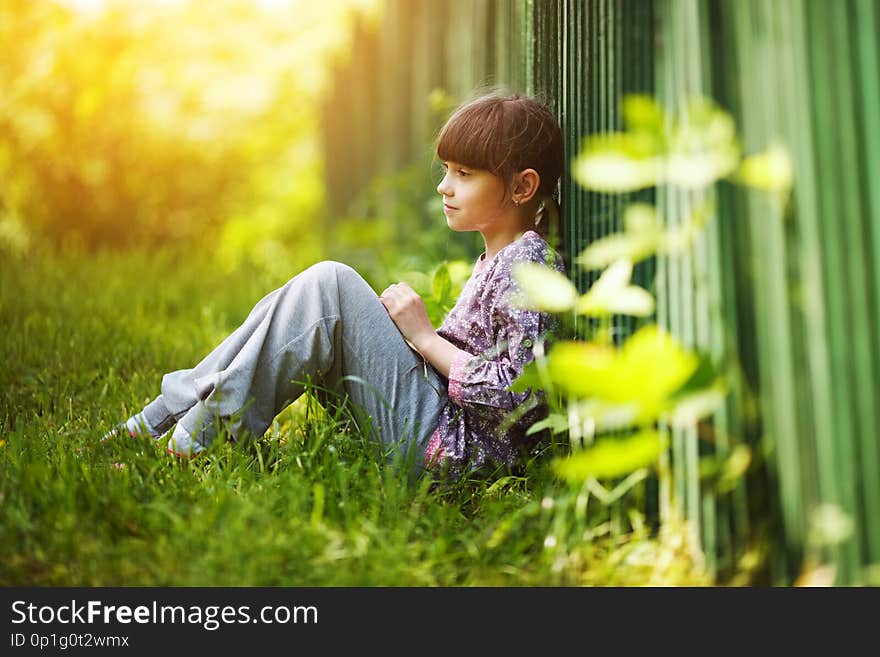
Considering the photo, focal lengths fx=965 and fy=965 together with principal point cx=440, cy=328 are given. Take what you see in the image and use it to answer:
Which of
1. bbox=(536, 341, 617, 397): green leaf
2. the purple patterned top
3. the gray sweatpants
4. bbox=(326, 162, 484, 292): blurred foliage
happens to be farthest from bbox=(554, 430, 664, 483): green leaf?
bbox=(326, 162, 484, 292): blurred foliage

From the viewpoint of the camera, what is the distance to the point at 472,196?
255cm

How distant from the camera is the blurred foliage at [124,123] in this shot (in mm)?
8344

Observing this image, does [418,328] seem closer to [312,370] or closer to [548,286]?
[312,370]

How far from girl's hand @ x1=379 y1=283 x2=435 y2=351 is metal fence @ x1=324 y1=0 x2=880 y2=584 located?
24.6 inches

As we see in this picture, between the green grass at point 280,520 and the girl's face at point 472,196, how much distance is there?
0.63 meters

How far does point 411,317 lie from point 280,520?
71 centimetres

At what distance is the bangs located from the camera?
2.53m

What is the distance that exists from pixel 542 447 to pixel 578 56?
99cm

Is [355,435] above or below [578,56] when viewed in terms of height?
below

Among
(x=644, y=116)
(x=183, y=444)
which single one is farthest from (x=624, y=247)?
(x=183, y=444)
